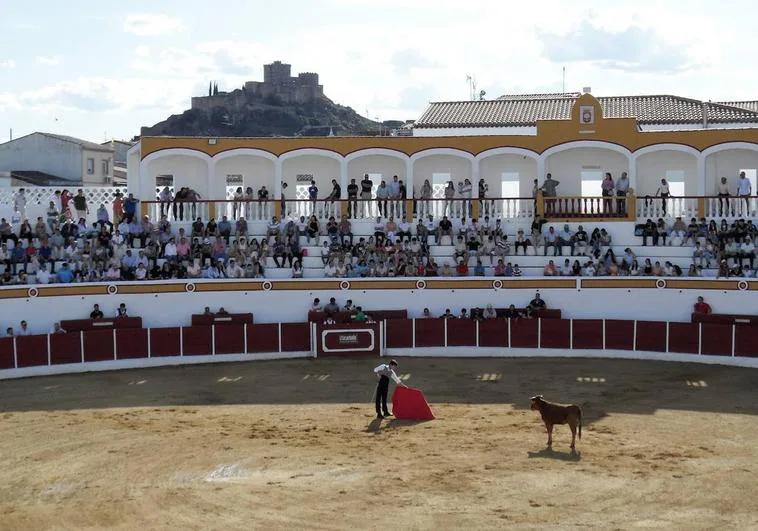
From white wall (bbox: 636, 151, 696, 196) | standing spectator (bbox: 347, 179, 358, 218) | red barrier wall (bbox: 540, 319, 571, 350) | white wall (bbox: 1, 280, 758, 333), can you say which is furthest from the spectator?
white wall (bbox: 636, 151, 696, 196)

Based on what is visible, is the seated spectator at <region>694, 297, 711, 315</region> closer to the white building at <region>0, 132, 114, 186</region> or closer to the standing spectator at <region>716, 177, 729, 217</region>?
the standing spectator at <region>716, 177, 729, 217</region>

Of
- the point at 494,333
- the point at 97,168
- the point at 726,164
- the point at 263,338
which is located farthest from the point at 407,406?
the point at 97,168

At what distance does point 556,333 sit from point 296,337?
22.6ft

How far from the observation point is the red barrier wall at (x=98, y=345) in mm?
29531

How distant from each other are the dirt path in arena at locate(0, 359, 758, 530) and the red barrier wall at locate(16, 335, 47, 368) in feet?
2.59

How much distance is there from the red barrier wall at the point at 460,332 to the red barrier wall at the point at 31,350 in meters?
10.4

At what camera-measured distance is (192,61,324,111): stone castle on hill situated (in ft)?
370

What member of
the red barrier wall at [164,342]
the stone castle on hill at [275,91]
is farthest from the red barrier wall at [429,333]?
the stone castle on hill at [275,91]

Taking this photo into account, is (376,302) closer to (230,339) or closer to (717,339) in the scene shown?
(230,339)

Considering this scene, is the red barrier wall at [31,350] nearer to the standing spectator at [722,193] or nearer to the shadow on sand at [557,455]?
the shadow on sand at [557,455]

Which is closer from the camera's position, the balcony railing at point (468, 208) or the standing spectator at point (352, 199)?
the balcony railing at point (468, 208)

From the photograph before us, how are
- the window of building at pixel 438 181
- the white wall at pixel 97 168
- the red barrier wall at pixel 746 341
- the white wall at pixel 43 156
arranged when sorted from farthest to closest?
the white wall at pixel 97 168 < the white wall at pixel 43 156 < the window of building at pixel 438 181 < the red barrier wall at pixel 746 341

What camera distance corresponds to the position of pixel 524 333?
30.6 meters

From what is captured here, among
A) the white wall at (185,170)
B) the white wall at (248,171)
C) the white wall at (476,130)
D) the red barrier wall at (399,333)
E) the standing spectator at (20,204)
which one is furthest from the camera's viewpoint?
the white wall at (476,130)
